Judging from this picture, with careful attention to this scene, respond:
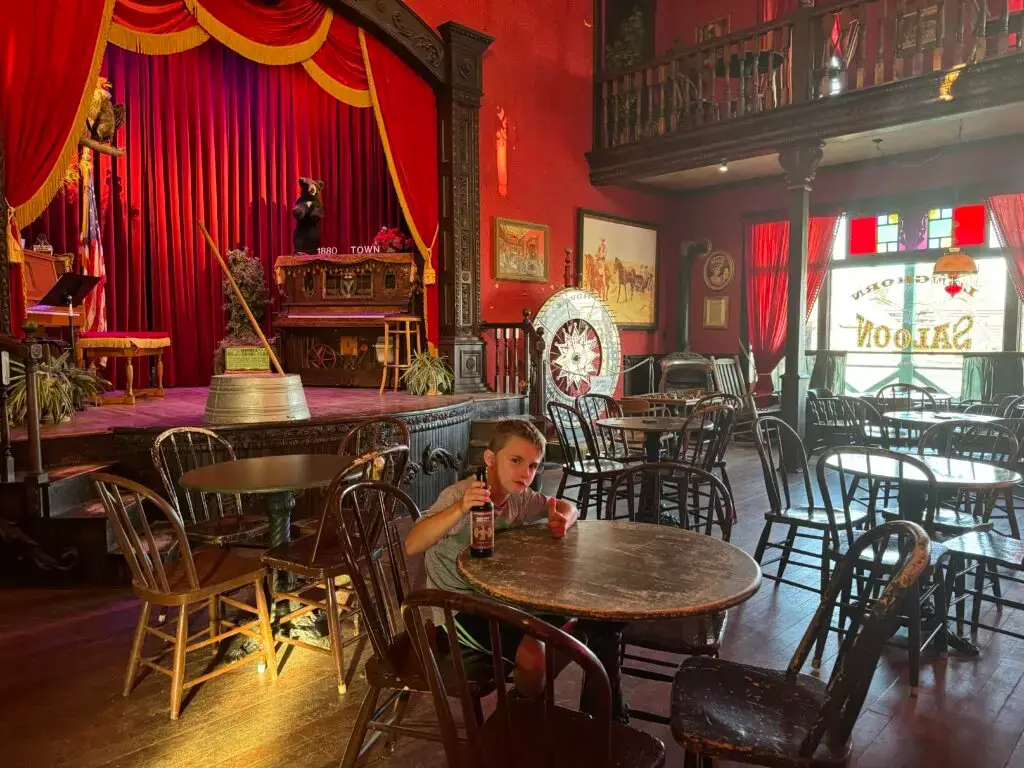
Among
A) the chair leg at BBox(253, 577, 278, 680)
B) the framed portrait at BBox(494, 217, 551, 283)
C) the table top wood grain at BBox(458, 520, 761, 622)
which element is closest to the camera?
the table top wood grain at BBox(458, 520, 761, 622)

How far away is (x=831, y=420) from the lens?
24.1 feet

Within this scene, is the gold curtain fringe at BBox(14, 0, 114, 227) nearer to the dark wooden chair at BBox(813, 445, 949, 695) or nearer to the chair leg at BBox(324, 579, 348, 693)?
the chair leg at BBox(324, 579, 348, 693)

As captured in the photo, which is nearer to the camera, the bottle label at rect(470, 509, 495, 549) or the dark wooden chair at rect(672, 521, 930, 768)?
the dark wooden chair at rect(672, 521, 930, 768)

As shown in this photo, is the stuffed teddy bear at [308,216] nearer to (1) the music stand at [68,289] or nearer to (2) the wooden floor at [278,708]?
(1) the music stand at [68,289]

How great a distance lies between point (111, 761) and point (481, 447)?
4.01 m

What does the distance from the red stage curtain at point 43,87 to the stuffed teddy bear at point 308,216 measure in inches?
115

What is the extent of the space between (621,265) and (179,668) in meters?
7.60

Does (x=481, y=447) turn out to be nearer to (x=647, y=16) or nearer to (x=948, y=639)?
(x=948, y=639)

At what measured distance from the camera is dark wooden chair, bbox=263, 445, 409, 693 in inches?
104

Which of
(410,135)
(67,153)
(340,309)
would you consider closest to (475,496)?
(67,153)

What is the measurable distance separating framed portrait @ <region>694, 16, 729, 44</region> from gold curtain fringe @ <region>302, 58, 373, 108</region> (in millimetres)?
5284

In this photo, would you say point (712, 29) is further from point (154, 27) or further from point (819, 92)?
point (154, 27)

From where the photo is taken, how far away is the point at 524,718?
1.64 m

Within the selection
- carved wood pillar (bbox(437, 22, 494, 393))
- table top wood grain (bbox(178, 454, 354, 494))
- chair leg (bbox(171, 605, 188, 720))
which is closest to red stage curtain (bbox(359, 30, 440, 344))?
carved wood pillar (bbox(437, 22, 494, 393))
